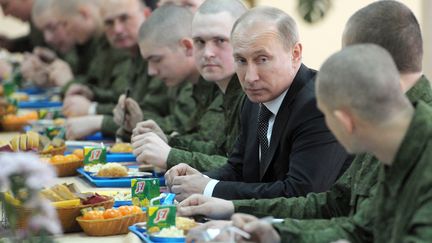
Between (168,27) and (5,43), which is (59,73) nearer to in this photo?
(5,43)

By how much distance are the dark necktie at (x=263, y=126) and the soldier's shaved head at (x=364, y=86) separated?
1327 mm

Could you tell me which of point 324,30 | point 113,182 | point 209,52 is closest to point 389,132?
point 113,182

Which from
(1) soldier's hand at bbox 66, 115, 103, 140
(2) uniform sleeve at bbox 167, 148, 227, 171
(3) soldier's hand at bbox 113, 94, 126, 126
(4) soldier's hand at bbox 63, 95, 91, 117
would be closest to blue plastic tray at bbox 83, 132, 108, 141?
(1) soldier's hand at bbox 66, 115, 103, 140

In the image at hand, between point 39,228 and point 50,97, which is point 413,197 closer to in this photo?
point 39,228

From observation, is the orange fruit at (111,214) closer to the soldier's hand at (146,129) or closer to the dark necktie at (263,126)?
the dark necktie at (263,126)

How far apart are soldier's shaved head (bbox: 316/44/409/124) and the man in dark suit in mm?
1113

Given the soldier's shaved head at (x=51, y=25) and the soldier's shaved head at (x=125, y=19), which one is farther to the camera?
the soldier's shaved head at (x=51, y=25)

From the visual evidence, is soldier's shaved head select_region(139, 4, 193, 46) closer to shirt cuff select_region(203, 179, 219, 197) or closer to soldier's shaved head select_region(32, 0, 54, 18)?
shirt cuff select_region(203, 179, 219, 197)

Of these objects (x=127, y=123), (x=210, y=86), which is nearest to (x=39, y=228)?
(x=210, y=86)

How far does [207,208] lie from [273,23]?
86 centimetres

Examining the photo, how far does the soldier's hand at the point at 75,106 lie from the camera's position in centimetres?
669

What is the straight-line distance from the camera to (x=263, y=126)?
152 inches

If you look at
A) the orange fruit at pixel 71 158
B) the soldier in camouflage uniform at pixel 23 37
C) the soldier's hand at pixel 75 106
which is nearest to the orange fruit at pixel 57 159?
the orange fruit at pixel 71 158

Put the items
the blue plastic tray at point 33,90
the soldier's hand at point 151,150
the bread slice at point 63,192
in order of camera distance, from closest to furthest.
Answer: the bread slice at point 63,192 → the soldier's hand at point 151,150 → the blue plastic tray at point 33,90
